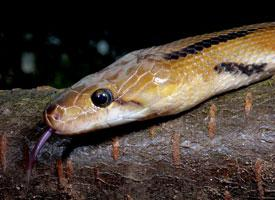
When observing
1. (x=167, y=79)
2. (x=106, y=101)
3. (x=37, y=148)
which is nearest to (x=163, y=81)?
(x=167, y=79)

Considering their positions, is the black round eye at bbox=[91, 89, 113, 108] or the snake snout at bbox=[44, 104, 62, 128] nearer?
the snake snout at bbox=[44, 104, 62, 128]

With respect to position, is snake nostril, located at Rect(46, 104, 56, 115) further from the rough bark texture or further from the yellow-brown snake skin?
the rough bark texture

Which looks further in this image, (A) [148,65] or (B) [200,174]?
(A) [148,65]

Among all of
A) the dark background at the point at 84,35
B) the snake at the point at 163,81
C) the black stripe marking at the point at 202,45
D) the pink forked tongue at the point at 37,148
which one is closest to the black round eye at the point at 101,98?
the snake at the point at 163,81

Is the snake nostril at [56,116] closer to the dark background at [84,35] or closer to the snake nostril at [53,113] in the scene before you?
the snake nostril at [53,113]

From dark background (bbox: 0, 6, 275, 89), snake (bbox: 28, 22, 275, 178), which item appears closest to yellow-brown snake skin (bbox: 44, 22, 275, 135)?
snake (bbox: 28, 22, 275, 178)

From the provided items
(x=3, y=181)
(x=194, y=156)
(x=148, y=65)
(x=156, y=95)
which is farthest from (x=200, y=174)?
(x=3, y=181)

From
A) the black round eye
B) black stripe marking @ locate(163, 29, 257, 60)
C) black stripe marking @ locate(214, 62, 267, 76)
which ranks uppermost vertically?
black stripe marking @ locate(163, 29, 257, 60)

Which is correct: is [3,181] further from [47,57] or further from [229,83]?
[47,57]
